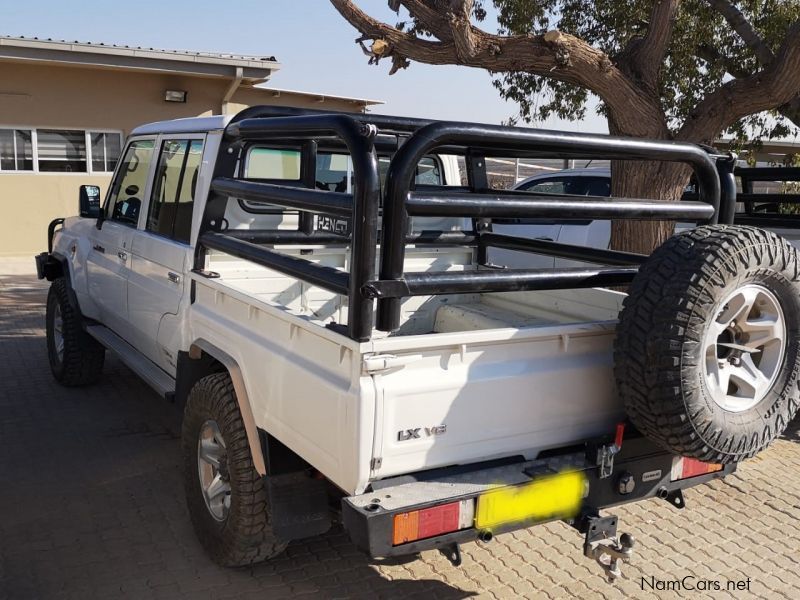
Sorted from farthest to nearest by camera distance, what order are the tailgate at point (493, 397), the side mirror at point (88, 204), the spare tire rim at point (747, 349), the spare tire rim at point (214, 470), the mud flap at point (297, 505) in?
1. the side mirror at point (88, 204)
2. the spare tire rim at point (214, 470)
3. the mud flap at point (297, 505)
4. the spare tire rim at point (747, 349)
5. the tailgate at point (493, 397)

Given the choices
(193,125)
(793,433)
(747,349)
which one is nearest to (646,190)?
(793,433)

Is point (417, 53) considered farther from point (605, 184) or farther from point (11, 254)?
point (11, 254)

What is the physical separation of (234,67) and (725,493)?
1154cm

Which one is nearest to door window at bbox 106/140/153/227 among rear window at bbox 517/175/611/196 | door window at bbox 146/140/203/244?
door window at bbox 146/140/203/244

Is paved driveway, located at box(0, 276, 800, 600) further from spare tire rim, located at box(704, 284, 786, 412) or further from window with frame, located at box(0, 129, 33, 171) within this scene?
window with frame, located at box(0, 129, 33, 171)

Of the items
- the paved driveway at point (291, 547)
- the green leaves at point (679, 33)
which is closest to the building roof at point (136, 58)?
the green leaves at point (679, 33)

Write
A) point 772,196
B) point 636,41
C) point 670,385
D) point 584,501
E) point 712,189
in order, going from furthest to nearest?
1. point 636,41
2. point 772,196
3. point 712,189
4. point 584,501
5. point 670,385

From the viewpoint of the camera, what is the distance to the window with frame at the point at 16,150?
42.0 ft

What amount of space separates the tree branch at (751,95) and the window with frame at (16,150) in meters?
10.6

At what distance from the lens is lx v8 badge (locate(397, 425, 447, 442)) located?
2545 millimetres

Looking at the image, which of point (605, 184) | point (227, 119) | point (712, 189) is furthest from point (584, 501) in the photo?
point (605, 184)

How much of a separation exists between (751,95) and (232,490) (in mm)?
5891

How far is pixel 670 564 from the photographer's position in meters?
3.65

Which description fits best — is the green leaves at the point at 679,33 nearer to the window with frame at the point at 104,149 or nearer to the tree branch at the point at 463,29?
the tree branch at the point at 463,29
